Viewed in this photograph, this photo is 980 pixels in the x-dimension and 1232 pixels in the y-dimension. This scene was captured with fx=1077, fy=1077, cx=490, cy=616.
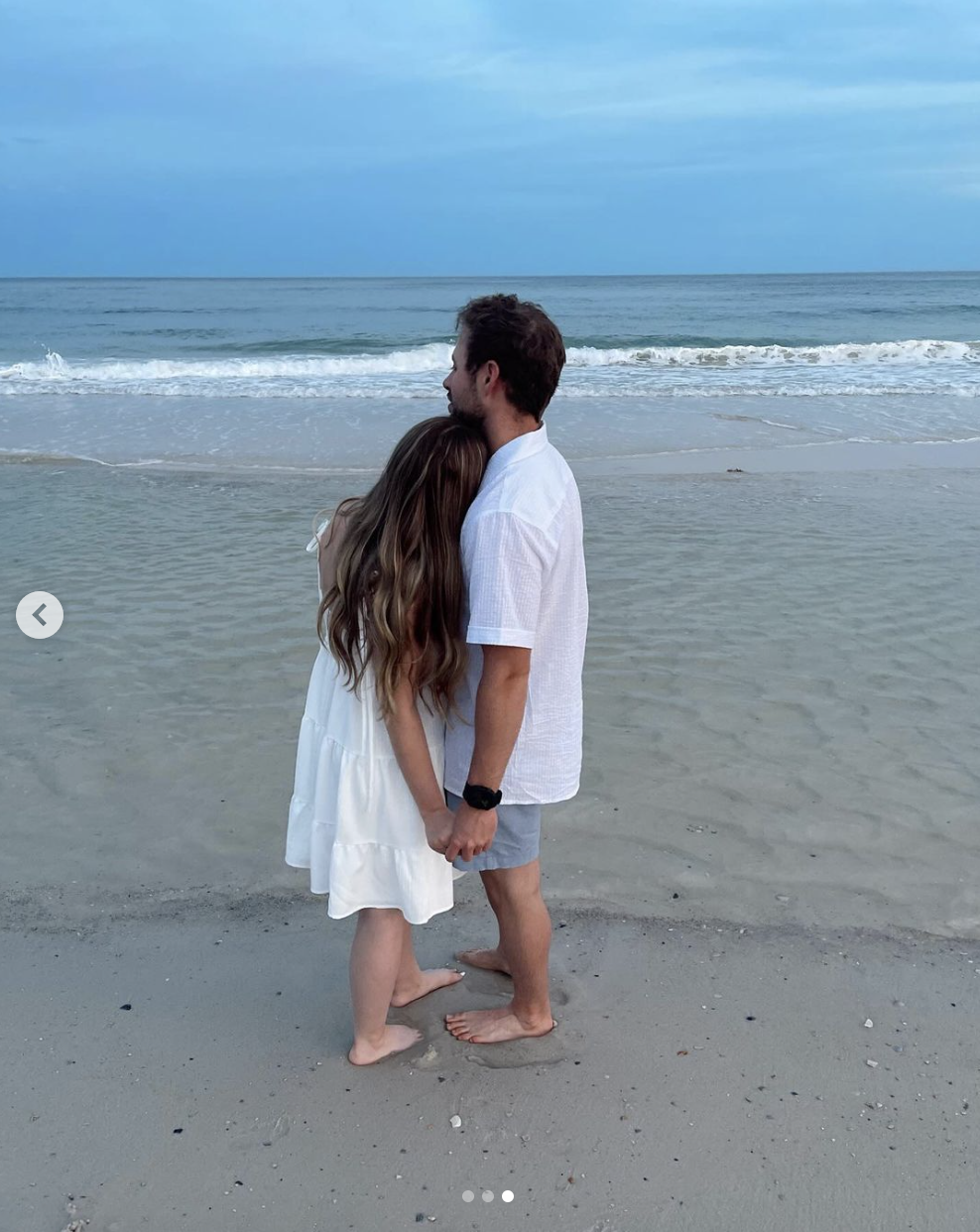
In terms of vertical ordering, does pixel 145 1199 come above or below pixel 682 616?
below

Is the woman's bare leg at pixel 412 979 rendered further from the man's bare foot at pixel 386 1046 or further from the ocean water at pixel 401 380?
the ocean water at pixel 401 380

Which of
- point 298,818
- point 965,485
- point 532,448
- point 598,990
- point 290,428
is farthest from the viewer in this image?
point 290,428

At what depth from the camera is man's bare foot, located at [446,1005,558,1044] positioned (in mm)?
2816

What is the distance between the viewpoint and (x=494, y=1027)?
9.30 ft

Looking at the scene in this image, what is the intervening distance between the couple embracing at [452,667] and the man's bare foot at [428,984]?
0.85 ft

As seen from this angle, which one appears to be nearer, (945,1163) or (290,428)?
(945,1163)

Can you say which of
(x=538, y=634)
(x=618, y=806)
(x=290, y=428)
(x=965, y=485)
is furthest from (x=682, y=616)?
(x=290, y=428)

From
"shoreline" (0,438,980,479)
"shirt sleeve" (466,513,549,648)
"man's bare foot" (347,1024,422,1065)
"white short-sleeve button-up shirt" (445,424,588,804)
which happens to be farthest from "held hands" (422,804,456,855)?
"shoreline" (0,438,980,479)

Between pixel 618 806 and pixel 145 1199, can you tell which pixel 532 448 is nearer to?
pixel 145 1199

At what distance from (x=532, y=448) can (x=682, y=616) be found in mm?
3973

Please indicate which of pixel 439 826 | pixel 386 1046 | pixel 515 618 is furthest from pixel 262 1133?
pixel 515 618

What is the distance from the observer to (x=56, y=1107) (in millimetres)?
2576

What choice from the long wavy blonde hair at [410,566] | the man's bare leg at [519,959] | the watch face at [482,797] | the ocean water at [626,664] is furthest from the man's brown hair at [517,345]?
the ocean water at [626,664]

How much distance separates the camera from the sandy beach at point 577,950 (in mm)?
2371
